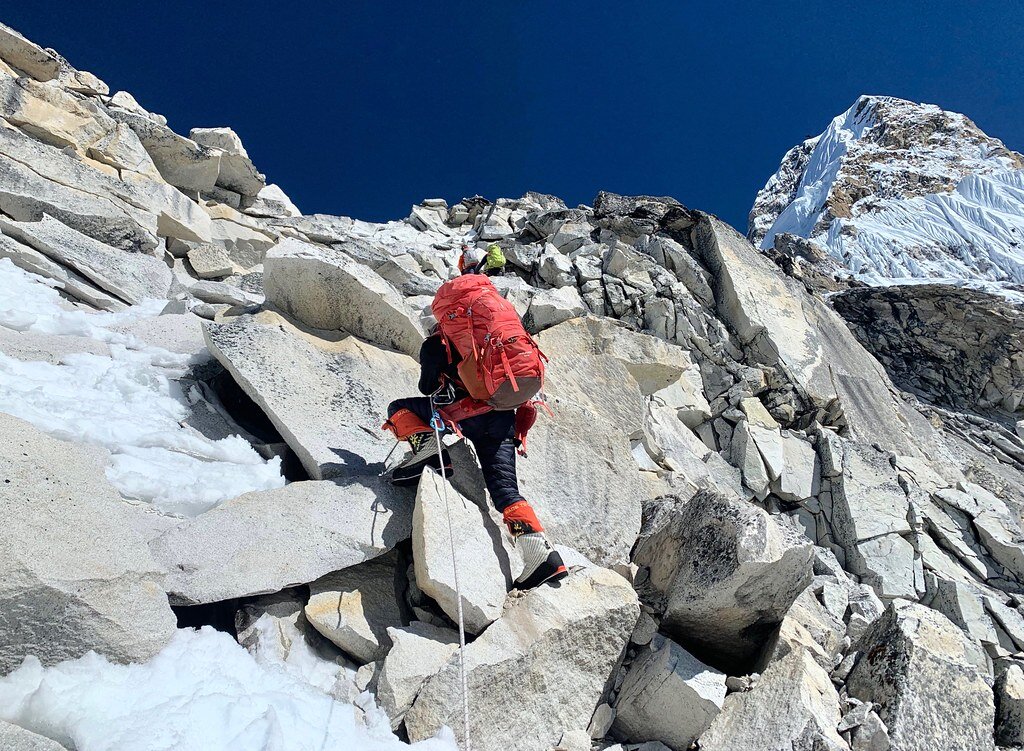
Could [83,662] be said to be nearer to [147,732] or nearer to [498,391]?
[147,732]

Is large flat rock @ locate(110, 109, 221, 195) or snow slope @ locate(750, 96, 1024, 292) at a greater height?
snow slope @ locate(750, 96, 1024, 292)

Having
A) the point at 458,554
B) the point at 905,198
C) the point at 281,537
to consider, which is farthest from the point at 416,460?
the point at 905,198

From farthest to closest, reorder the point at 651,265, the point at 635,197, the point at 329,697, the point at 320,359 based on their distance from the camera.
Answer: the point at 635,197
the point at 651,265
the point at 320,359
the point at 329,697

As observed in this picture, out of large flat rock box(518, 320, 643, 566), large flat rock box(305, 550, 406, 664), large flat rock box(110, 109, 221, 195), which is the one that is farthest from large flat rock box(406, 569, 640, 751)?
large flat rock box(110, 109, 221, 195)

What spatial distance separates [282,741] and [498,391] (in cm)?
309

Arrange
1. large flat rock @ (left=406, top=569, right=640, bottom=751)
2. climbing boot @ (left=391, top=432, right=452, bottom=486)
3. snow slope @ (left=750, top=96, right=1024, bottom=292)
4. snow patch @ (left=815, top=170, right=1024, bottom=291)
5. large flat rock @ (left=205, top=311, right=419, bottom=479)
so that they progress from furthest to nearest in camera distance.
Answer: snow slope @ (left=750, top=96, right=1024, bottom=292), snow patch @ (left=815, top=170, right=1024, bottom=291), large flat rock @ (left=205, top=311, right=419, bottom=479), climbing boot @ (left=391, top=432, right=452, bottom=486), large flat rock @ (left=406, top=569, right=640, bottom=751)

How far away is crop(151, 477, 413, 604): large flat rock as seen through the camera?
14.1 feet

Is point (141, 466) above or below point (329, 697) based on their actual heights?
above

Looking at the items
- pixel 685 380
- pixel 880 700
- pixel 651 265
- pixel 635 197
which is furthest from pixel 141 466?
pixel 635 197

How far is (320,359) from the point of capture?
275 inches

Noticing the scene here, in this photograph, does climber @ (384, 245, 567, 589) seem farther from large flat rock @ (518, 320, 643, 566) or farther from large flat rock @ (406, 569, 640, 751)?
large flat rock @ (518, 320, 643, 566)

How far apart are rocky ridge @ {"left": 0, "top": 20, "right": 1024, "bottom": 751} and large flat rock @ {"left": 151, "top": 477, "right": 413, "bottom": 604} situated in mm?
22

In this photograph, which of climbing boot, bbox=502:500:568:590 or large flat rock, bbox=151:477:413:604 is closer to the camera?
large flat rock, bbox=151:477:413:604

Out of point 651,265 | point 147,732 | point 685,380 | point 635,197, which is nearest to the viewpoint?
point 147,732
